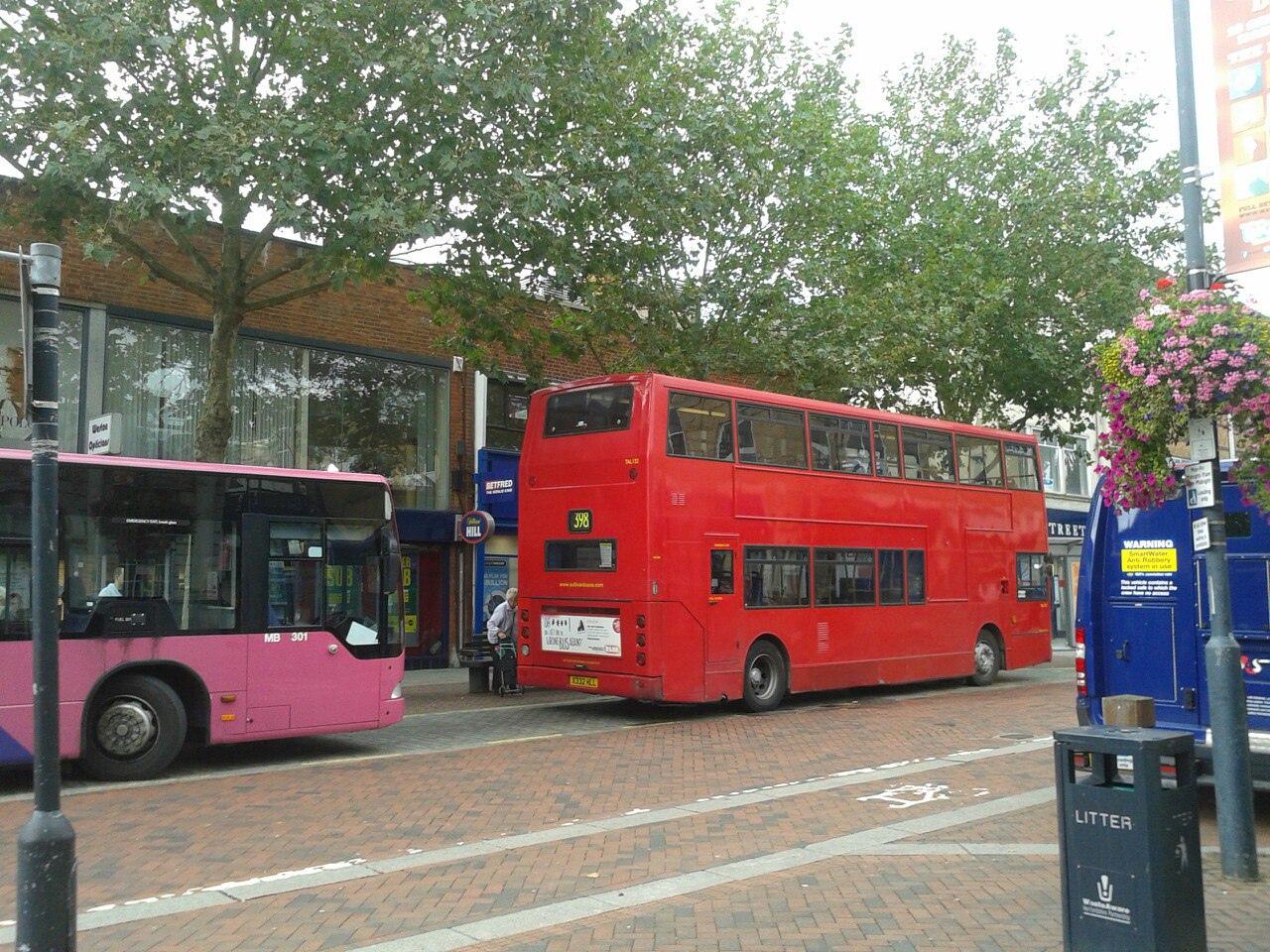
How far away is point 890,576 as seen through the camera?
55.5ft

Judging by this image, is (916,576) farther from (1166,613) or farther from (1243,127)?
(1243,127)

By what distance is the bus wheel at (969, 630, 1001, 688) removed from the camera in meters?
19.1

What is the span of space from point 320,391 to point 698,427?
8004mm

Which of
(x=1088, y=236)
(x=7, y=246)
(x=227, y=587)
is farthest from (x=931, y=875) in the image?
(x=1088, y=236)

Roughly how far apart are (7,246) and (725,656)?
38.8ft

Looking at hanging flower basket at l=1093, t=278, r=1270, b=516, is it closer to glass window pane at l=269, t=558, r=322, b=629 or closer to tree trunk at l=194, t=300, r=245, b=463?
glass window pane at l=269, t=558, r=322, b=629

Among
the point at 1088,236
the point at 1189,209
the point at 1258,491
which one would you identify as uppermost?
the point at 1088,236

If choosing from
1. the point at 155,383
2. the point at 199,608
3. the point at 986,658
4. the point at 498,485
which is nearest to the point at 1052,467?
the point at 986,658

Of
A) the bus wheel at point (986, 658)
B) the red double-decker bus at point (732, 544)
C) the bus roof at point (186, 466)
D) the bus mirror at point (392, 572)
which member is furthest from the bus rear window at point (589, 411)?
the bus wheel at point (986, 658)

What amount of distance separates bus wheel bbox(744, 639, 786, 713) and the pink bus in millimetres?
5200

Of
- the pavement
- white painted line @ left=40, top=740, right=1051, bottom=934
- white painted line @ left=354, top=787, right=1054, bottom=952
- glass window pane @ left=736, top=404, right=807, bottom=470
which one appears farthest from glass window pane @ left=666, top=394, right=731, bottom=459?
white painted line @ left=354, top=787, right=1054, bottom=952

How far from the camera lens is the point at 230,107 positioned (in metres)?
12.2

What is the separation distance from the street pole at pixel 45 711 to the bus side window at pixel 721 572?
33.4 feet

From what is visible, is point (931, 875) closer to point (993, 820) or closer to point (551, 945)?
point (993, 820)
